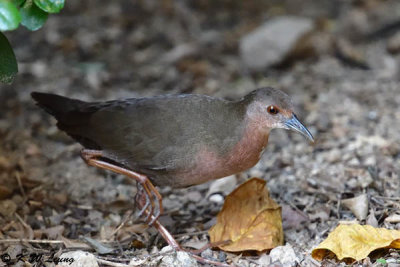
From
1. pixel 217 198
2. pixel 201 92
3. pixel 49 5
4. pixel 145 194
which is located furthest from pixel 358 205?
pixel 201 92

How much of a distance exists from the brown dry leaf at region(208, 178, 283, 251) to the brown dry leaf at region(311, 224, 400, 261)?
325 millimetres

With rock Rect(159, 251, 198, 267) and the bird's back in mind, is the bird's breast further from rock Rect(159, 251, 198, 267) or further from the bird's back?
rock Rect(159, 251, 198, 267)

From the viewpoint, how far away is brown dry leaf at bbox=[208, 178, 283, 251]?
144 inches

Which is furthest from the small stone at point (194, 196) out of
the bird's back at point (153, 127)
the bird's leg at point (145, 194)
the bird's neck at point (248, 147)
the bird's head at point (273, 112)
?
the bird's head at point (273, 112)

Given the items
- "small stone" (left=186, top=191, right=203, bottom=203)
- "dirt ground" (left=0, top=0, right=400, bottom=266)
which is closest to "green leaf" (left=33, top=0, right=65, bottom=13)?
"dirt ground" (left=0, top=0, right=400, bottom=266)

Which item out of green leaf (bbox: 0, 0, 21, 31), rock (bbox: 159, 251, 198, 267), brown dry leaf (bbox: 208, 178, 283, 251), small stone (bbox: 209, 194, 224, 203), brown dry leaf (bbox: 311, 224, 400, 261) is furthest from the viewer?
small stone (bbox: 209, 194, 224, 203)

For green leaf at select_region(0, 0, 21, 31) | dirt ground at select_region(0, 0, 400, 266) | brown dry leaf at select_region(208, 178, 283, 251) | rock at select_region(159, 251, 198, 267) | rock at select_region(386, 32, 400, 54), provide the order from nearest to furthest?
green leaf at select_region(0, 0, 21, 31) → rock at select_region(159, 251, 198, 267) → brown dry leaf at select_region(208, 178, 283, 251) → dirt ground at select_region(0, 0, 400, 266) → rock at select_region(386, 32, 400, 54)

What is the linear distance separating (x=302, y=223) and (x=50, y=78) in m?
3.66

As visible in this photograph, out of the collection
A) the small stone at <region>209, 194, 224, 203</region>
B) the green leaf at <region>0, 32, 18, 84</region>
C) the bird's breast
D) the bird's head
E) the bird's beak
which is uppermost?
the green leaf at <region>0, 32, 18, 84</region>

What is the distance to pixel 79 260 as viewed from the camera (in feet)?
11.0

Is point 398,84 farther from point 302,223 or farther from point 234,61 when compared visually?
point 302,223

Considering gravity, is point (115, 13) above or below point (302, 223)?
above

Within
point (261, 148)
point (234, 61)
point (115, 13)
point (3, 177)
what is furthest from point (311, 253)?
point (115, 13)

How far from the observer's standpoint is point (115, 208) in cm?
442
